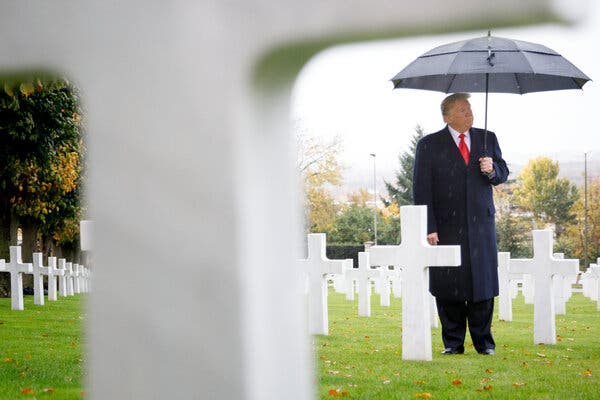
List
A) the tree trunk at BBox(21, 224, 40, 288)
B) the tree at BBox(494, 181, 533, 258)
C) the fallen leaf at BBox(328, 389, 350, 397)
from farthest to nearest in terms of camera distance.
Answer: the tree at BBox(494, 181, 533, 258) < the tree trunk at BBox(21, 224, 40, 288) < the fallen leaf at BBox(328, 389, 350, 397)

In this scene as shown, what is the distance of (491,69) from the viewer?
743 centimetres

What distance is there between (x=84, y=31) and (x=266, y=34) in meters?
0.27

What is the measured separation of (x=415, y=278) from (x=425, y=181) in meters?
0.80

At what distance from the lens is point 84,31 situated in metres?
1.26

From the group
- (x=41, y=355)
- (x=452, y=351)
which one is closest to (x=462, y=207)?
(x=452, y=351)

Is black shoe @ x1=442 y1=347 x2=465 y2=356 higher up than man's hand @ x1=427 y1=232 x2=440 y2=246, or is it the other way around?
man's hand @ x1=427 y1=232 x2=440 y2=246

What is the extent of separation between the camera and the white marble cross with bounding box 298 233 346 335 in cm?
880

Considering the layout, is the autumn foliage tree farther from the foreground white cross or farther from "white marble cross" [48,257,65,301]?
the foreground white cross

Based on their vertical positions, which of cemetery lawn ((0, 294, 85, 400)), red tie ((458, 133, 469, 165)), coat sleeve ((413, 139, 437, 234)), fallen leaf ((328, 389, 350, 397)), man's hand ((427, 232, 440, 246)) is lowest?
cemetery lawn ((0, 294, 85, 400))

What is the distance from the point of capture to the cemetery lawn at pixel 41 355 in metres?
5.36

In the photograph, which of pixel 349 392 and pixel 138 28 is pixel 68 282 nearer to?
pixel 349 392

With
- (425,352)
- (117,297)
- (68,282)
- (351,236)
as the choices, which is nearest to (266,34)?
(117,297)

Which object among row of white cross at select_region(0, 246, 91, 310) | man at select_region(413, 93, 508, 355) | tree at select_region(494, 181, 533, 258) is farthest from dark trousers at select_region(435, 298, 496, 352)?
tree at select_region(494, 181, 533, 258)

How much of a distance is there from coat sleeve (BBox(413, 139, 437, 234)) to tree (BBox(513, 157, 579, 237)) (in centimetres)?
5265
